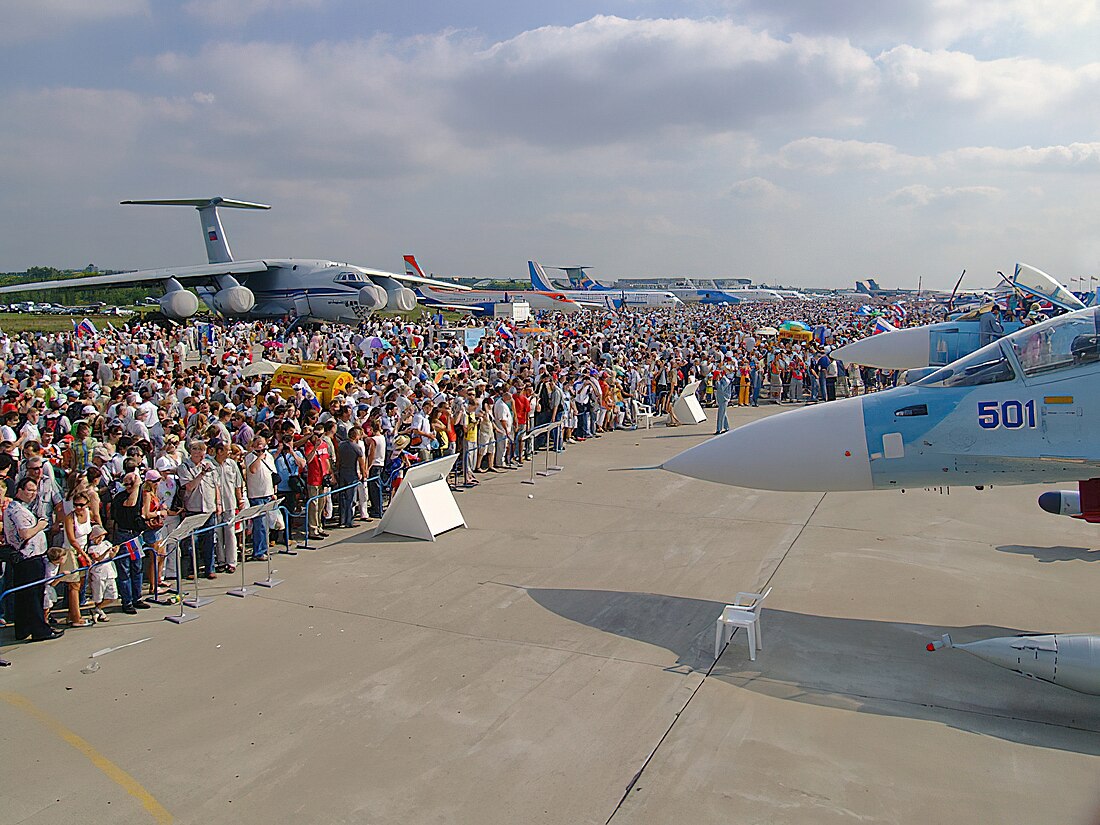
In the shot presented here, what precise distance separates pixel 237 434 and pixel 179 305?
2774 centimetres

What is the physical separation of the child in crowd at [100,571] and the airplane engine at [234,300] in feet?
104

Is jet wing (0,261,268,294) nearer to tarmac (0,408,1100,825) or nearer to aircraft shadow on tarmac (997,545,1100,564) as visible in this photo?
tarmac (0,408,1100,825)

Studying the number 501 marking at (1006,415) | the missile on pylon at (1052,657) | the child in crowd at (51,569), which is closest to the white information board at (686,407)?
the number 501 marking at (1006,415)

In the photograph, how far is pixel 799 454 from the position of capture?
699cm

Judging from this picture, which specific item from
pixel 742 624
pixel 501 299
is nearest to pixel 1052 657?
pixel 742 624

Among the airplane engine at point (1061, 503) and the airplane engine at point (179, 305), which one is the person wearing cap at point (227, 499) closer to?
the airplane engine at point (1061, 503)

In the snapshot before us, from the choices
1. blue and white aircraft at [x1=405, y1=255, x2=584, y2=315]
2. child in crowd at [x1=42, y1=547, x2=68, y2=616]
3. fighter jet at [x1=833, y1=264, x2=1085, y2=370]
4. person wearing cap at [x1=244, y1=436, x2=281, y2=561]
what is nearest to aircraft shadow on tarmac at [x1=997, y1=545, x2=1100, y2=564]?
fighter jet at [x1=833, y1=264, x2=1085, y2=370]

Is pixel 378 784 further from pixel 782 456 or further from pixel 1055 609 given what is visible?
pixel 1055 609

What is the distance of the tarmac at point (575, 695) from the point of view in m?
4.61

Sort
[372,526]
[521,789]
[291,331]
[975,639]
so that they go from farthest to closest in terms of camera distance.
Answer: [291,331], [372,526], [975,639], [521,789]

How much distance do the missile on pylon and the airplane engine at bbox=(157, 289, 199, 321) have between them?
36090 mm

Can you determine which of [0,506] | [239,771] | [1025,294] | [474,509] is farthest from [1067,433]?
[1025,294]

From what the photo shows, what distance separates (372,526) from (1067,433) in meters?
8.30

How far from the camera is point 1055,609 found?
7.45 m
